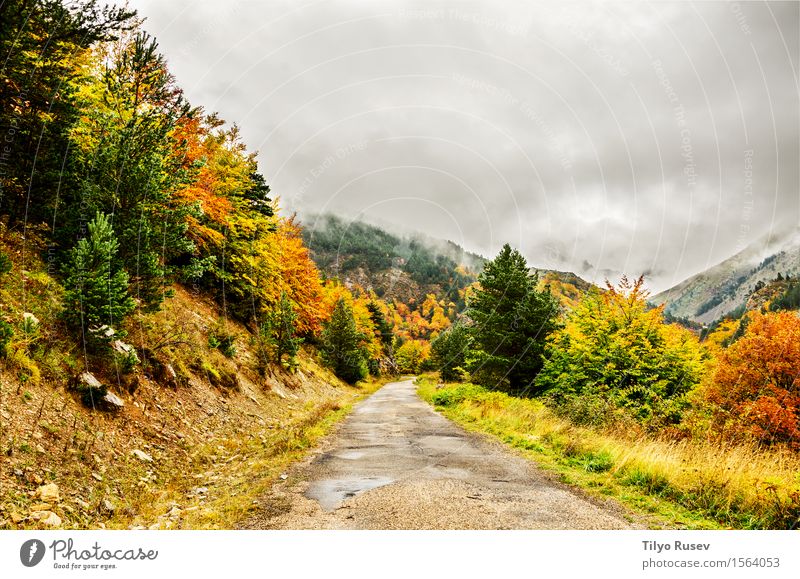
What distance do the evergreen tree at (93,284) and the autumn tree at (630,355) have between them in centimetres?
1815

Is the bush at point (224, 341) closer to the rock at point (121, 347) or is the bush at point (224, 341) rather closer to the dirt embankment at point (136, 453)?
the dirt embankment at point (136, 453)

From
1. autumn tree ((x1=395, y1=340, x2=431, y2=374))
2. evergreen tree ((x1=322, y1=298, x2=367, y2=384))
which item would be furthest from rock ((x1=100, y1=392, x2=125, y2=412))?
autumn tree ((x1=395, y1=340, x2=431, y2=374))

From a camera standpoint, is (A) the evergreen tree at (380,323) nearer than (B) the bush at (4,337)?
No

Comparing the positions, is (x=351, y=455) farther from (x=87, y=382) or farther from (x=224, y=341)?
(x=224, y=341)

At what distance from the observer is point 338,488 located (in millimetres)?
7941

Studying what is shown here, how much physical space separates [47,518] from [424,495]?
5.26m

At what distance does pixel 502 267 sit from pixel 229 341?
18449mm

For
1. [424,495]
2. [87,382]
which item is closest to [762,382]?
[424,495]

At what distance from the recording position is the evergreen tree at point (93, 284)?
8609mm

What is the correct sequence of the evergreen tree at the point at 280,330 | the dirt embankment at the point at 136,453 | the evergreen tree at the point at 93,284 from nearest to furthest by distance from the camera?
the dirt embankment at the point at 136,453 → the evergreen tree at the point at 93,284 → the evergreen tree at the point at 280,330

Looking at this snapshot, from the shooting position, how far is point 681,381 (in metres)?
21.3

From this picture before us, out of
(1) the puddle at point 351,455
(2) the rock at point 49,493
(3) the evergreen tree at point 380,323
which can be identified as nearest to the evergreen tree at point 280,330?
(1) the puddle at point 351,455
